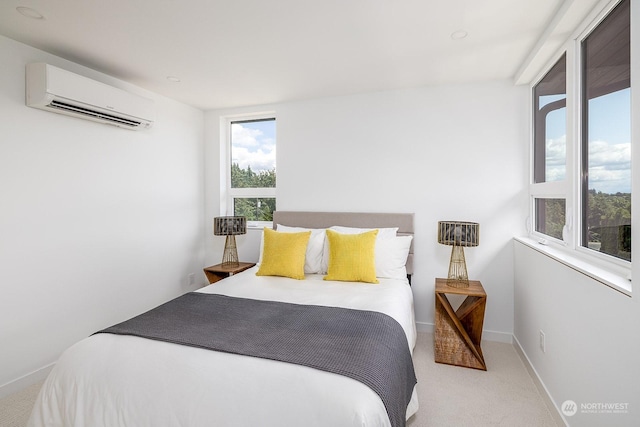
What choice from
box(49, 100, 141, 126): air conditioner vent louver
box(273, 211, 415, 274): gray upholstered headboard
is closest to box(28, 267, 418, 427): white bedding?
box(49, 100, 141, 126): air conditioner vent louver

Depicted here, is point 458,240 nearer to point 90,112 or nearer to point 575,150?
point 575,150

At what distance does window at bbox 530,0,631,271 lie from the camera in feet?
4.92

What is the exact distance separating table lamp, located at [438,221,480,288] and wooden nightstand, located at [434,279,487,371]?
19 cm

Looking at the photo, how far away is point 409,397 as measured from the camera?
5.72 feet

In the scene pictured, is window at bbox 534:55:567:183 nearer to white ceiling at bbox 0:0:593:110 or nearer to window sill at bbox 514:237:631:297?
white ceiling at bbox 0:0:593:110

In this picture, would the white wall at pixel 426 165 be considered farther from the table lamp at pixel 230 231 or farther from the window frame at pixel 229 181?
the table lamp at pixel 230 231

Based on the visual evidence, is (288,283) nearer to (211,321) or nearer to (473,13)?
(211,321)

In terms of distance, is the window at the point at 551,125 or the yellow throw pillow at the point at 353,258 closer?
the window at the point at 551,125

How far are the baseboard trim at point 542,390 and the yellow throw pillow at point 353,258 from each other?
130 centimetres

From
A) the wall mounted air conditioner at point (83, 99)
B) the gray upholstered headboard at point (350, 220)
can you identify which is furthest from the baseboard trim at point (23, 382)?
the gray upholstered headboard at point (350, 220)

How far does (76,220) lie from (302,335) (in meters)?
2.26

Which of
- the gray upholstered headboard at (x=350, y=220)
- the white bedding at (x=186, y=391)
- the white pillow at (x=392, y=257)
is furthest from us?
the gray upholstered headboard at (x=350, y=220)

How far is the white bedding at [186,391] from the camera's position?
1195 millimetres

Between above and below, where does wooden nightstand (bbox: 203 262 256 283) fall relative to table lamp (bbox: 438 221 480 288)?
below
